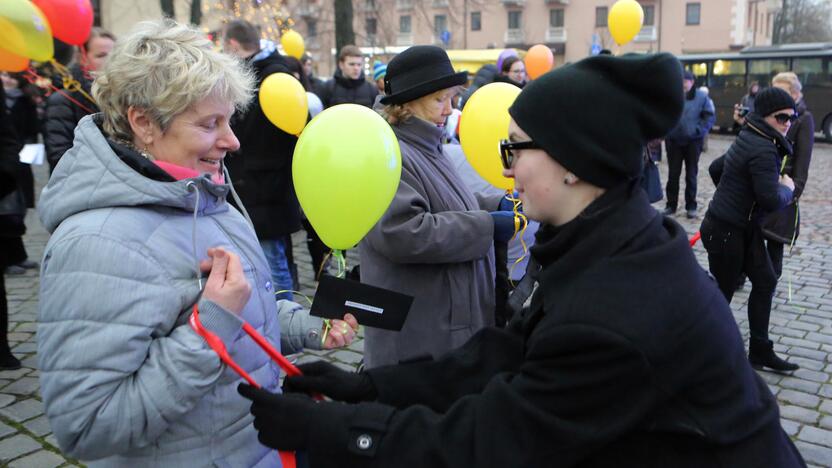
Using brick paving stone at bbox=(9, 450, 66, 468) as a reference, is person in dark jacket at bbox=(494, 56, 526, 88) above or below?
above

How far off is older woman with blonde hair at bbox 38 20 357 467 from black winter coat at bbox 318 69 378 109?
6.82 m

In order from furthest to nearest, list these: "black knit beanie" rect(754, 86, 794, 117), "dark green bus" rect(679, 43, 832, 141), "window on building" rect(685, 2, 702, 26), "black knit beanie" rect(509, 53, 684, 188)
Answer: "window on building" rect(685, 2, 702, 26)
"dark green bus" rect(679, 43, 832, 141)
"black knit beanie" rect(754, 86, 794, 117)
"black knit beanie" rect(509, 53, 684, 188)

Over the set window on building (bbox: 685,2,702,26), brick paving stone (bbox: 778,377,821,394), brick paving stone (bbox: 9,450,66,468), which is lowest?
brick paving stone (bbox: 778,377,821,394)

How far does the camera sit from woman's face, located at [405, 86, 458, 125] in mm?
3027

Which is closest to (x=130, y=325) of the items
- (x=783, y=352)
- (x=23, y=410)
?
(x=23, y=410)

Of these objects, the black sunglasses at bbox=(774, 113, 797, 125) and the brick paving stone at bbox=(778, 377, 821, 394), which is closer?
the brick paving stone at bbox=(778, 377, 821, 394)

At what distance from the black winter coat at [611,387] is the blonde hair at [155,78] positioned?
34.5 inches

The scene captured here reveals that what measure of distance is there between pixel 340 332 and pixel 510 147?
0.86 metres

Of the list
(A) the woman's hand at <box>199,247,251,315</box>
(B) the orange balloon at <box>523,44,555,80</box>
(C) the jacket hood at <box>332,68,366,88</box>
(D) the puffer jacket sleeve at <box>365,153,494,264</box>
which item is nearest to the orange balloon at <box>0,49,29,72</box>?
(D) the puffer jacket sleeve at <box>365,153,494,264</box>

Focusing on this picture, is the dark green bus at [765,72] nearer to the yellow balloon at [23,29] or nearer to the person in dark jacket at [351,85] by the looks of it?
the person in dark jacket at [351,85]

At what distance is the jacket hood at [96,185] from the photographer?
5.26ft

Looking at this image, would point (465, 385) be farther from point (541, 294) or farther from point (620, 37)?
point (620, 37)

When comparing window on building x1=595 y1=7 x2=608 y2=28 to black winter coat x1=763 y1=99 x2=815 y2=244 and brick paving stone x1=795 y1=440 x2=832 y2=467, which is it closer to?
black winter coat x1=763 y1=99 x2=815 y2=244

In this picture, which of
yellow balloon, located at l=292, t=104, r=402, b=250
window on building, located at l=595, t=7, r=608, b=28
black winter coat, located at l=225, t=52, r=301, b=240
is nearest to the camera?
yellow balloon, located at l=292, t=104, r=402, b=250
